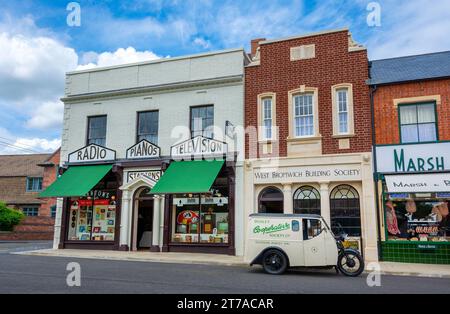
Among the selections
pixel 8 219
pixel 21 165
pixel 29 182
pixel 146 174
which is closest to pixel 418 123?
pixel 146 174

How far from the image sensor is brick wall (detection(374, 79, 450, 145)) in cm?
1473

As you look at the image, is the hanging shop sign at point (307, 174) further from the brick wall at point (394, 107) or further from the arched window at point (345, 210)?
the brick wall at point (394, 107)

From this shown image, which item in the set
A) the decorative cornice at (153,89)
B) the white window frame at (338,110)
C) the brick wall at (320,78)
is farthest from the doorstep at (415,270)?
the decorative cornice at (153,89)

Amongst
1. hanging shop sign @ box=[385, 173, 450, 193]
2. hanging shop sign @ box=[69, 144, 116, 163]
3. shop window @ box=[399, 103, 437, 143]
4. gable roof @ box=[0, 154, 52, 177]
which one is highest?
gable roof @ box=[0, 154, 52, 177]

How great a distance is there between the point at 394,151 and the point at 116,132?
1256cm

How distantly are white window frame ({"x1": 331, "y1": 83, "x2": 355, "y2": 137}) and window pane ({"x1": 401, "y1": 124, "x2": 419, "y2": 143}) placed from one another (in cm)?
187

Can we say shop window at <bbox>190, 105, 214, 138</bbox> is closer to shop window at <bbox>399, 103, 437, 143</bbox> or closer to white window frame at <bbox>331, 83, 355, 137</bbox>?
white window frame at <bbox>331, 83, 355, 137</bbox>

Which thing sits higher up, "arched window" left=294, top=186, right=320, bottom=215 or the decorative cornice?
the decorative cornice

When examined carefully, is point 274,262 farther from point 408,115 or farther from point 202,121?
point 202,121

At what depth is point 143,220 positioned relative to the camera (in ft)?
63.6

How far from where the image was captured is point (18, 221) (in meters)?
30.7

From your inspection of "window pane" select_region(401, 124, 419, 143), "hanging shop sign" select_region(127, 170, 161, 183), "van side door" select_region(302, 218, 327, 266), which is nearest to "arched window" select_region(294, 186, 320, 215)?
"window pane" select_region(401, 124, 419, 143)

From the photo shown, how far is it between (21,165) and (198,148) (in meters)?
33.2
